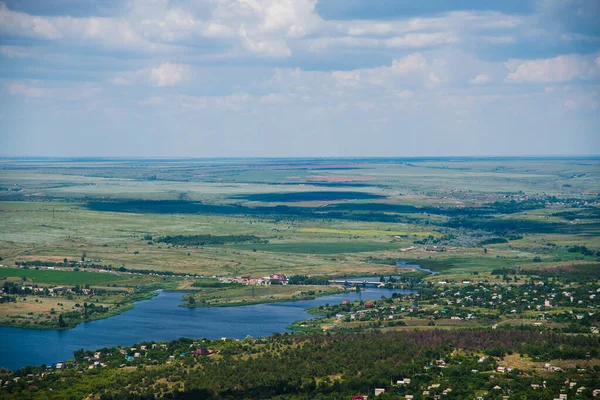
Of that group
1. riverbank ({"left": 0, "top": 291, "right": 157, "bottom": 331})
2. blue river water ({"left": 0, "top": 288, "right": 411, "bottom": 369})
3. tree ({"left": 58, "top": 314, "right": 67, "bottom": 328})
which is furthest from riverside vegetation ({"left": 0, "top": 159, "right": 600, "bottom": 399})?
blue river water ({"left": 0, "top": 288, "right": 411, "bottom": 369})

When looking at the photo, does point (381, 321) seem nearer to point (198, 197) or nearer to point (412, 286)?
point (412, 286)

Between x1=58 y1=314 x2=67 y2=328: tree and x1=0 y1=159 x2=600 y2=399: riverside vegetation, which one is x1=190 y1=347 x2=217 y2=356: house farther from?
x1=58 y1=314 x2=67 y2=328: tree

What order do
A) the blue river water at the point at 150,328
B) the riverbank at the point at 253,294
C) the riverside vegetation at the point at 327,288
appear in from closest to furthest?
the riverside vegetation at the point at 327,288 < the blue river water at the point at 150,328 < the riverbank at the point at 253,294

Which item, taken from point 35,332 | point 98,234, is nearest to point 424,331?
point 35,332

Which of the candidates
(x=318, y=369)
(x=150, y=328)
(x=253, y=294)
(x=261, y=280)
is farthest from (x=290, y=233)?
(x=318, y=369)

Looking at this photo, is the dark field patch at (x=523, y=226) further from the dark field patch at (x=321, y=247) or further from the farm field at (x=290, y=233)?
the dark field patch at (x=321, y=247)

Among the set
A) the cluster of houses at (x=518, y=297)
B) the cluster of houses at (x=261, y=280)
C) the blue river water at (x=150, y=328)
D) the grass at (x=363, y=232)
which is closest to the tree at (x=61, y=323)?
the blue river water at (x=150, y=328)
